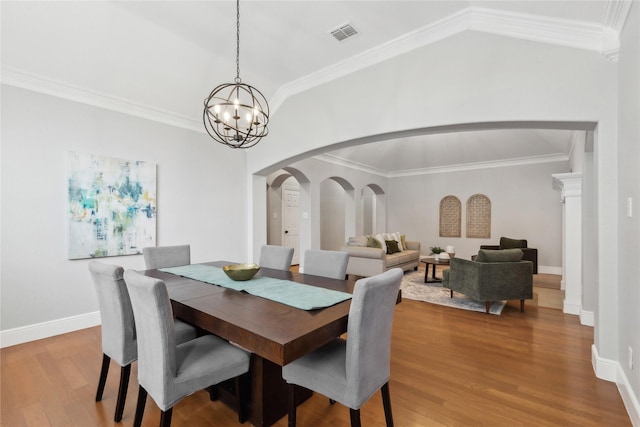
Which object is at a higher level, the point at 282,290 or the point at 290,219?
the point at 290,219

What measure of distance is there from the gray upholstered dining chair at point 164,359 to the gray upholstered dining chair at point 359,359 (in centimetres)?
39

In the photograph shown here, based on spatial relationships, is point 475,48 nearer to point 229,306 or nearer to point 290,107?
point 290,107

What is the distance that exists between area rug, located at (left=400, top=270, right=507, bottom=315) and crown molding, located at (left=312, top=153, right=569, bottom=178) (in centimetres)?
316

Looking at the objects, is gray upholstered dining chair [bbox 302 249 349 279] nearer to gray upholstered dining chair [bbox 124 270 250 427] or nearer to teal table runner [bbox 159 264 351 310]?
teal table runner [bbox 159 264 351 310]

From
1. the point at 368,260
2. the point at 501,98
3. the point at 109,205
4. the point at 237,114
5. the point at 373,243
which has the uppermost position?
the point at 501,98

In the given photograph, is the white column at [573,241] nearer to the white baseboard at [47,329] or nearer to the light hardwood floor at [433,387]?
the light hardwood floor at [433,387]

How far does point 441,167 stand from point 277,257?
684cm

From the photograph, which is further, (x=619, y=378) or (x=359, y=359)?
(x=619, y=378)

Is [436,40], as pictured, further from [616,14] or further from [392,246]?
[392,246]

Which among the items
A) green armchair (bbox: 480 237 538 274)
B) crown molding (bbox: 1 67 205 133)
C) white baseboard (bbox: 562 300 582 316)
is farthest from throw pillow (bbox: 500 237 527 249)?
crown molding (bbox: 1 67 205 133)

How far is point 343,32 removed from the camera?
306 centimetres

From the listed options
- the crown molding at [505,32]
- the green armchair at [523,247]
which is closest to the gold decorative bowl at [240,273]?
the crown molding at [505,32]

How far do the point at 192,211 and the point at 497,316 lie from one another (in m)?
4.39

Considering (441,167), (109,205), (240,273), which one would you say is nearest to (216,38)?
(109,205)
